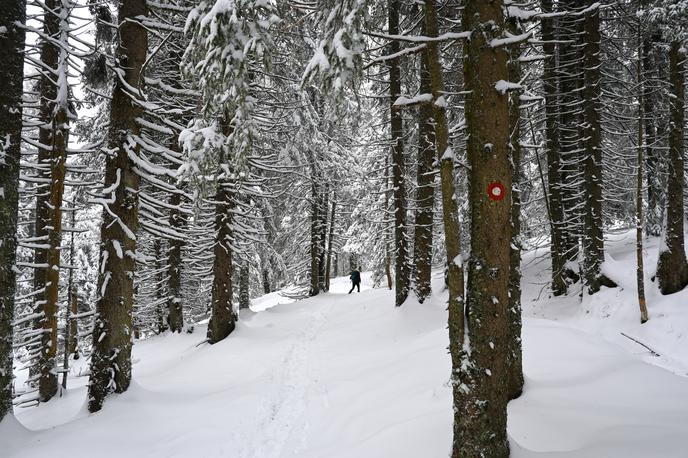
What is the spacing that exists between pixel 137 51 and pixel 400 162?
26.5 feet

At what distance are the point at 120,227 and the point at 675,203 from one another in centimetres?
1289

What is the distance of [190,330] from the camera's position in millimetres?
15055

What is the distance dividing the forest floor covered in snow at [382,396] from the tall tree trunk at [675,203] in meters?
0.57

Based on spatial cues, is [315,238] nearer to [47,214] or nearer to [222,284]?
[222,284]

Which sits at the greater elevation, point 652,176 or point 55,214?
point 652,176

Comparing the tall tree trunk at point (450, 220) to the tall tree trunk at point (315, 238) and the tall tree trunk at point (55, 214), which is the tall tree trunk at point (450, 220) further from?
the tall tree trunk at point (315, 238)

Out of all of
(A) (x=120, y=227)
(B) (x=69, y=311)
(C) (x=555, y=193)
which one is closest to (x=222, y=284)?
(A) (x=120, y=227)

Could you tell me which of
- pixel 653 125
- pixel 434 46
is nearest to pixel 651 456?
pixel 434 46

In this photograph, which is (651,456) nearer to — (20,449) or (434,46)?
(434,46)

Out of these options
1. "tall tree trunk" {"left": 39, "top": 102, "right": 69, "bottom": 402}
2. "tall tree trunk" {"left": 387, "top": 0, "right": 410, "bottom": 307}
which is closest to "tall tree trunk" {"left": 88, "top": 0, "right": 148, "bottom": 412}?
"tall tree trunk" {"left": 39, "top": 102, "right": 69, "bottom": 402}

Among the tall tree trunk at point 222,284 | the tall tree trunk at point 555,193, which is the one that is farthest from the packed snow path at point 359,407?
the tall tree trunk at point 555,193

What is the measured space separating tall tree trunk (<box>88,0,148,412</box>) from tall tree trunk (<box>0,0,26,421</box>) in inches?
49.6

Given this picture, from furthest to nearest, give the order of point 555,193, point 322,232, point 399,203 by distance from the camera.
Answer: point 322,232 → point 399,203 → point 555,193

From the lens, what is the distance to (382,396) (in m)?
6.73
